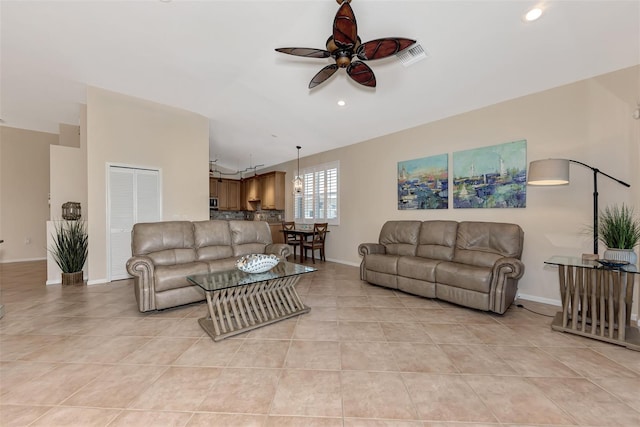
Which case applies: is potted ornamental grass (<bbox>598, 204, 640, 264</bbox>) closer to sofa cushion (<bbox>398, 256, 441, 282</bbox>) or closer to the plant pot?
sofa cushion (<bbox>398, 256, 441, 282</bbox>)

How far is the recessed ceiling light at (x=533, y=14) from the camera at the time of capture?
2299mm

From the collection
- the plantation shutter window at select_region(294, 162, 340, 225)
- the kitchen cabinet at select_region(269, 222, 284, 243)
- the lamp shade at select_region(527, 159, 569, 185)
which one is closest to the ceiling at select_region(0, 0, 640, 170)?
the lamp shade at select_region(527, 159, 569, 185)

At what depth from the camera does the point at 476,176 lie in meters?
3.88

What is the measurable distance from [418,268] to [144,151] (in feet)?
15.8

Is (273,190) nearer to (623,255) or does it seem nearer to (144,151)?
(144,151)

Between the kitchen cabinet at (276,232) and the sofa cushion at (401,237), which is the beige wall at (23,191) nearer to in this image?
the kitchen cabinet at (276,232)

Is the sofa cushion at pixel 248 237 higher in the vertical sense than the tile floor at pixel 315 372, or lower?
higher

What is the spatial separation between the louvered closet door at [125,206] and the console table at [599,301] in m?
5.74

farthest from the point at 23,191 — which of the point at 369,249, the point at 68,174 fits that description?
the point at 369,249

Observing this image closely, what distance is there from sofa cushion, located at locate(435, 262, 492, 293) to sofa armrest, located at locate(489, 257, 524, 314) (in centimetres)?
7

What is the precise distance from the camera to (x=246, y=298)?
2.65 metres

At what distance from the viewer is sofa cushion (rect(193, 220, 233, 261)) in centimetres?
368

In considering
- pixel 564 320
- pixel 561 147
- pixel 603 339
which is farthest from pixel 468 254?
pixel 561 147

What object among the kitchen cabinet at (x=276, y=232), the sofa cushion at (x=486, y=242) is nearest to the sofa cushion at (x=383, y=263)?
the sofa cushion at (x=486, y=242)
